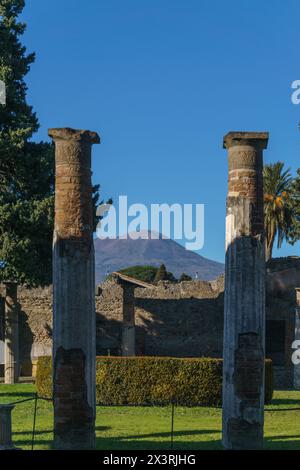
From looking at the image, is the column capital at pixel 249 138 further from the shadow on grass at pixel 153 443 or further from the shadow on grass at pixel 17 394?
the shadow on grass at pixel 17 394

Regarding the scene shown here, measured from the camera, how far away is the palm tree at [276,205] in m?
49.0

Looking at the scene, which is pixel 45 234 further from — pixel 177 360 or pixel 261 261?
pixel 261 261

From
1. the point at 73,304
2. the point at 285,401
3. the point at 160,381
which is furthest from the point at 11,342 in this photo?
the point at 73,304

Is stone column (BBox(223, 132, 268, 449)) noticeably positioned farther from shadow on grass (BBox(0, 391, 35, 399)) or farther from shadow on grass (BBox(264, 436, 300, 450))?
shadow on grass (BBox(0, 391, 35, 399))

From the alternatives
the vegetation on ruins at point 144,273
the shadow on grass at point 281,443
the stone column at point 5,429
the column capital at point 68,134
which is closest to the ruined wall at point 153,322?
the shadow on grass at point 281,443

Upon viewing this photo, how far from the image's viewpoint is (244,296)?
1186cm

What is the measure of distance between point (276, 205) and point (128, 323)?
19724 millimetres

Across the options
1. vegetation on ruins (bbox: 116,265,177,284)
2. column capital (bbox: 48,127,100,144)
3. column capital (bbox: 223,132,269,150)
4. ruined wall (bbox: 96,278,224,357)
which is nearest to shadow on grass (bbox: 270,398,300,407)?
ruined wall (bbox: 96,278,224,357)

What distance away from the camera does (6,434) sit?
11945mm

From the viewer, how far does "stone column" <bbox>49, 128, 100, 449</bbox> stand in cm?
1144

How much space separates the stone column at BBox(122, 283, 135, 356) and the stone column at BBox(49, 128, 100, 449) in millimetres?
20041

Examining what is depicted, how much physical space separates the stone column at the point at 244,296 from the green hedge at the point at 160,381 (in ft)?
26.4
